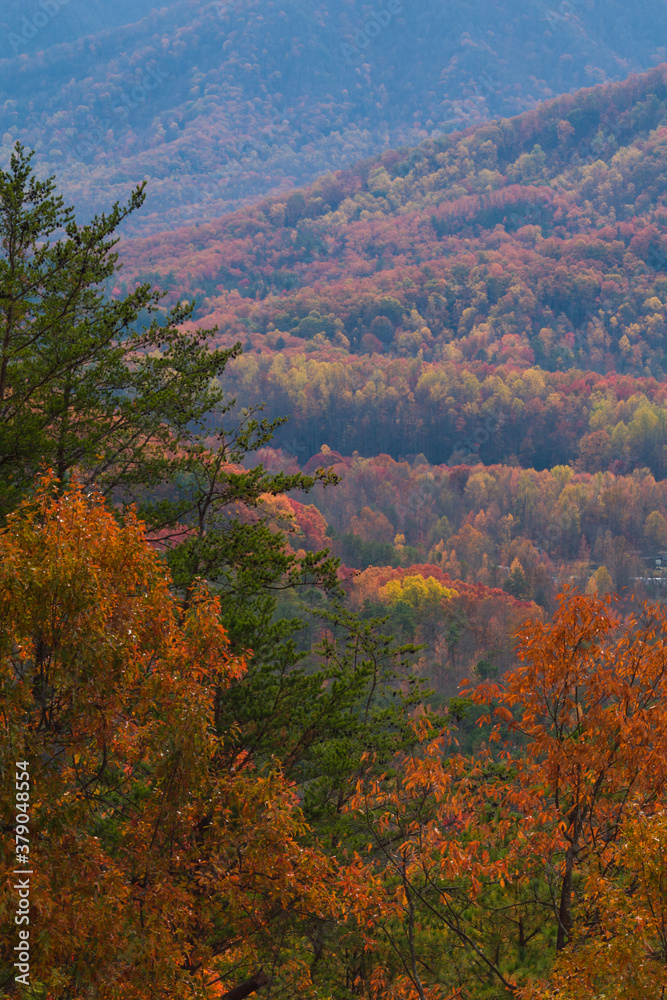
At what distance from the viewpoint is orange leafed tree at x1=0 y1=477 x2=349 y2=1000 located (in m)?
4.61

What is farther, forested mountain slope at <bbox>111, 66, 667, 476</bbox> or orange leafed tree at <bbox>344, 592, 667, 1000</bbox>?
forested mountain slope at <bbox>111, 66, 667, 476</bbox>

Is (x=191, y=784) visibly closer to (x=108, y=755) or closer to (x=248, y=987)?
(x=108, y=755)

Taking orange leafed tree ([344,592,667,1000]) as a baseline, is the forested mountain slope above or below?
above

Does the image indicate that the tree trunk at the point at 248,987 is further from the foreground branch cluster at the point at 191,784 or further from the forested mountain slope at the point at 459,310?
the forested mountain slope at the point at 459,310

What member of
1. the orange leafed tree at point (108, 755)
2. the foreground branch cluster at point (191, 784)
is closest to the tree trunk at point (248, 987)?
the foreground branch cluster at point (191, 784)

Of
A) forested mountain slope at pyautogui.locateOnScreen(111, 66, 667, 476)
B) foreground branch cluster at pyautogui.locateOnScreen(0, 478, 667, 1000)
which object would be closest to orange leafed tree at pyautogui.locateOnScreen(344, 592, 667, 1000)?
foreground branch cluster at pyautogui.locateOnScreen(0, 478, 667, 1000)

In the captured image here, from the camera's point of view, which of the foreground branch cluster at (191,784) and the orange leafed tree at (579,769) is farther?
the orange leafed tree at (579,769)

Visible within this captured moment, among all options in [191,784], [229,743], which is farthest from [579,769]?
[229,743]

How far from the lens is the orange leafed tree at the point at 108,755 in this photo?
15.1ft

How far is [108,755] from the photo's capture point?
5.35 metres

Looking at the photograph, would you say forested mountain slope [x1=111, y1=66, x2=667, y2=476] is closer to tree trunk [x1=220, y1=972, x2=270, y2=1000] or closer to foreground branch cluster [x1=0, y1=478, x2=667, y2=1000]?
tree trunk [x1=220, y1=972, x2=270, y2=1000]

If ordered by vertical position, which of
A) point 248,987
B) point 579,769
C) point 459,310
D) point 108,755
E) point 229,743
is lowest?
point 248,987

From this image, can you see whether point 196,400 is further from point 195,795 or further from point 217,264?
point 217,264

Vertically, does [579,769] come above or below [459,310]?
below
